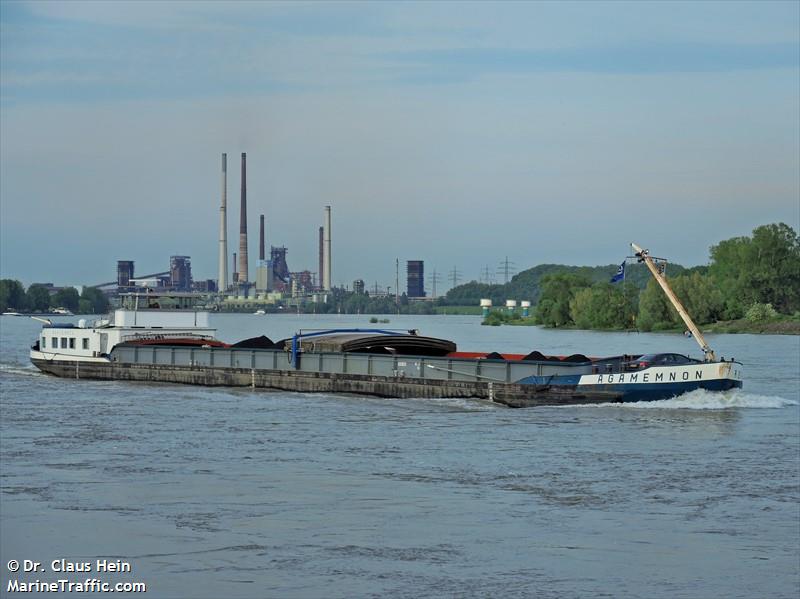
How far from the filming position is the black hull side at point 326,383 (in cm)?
4403

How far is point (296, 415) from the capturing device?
140 feet

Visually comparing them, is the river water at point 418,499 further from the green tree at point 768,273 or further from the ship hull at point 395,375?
the green tree at point 768,273

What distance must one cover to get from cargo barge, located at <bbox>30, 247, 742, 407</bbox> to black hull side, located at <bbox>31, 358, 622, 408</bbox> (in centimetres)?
5

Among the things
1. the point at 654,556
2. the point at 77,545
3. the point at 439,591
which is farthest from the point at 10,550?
the point at 654,556

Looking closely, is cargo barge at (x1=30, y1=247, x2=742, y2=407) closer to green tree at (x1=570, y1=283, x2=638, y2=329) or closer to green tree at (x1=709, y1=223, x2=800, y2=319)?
green tree at (x1=570, y1=283, x2=638, y2=329)

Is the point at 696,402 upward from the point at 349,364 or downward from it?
downward

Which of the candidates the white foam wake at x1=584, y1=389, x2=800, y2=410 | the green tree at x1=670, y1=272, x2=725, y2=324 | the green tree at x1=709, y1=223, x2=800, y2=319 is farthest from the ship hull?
the green tree at x1=709, y1=223, x2=800, y2=319

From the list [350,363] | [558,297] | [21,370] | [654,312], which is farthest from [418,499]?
[558,297]

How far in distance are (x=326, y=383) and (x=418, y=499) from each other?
27494 mm

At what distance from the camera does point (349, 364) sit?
170ft

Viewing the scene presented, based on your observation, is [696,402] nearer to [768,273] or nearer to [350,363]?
[350,363]

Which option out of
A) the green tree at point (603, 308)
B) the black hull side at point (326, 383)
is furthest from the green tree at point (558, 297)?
the black hull side at point (326, 383)

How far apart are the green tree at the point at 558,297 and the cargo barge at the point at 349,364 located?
381 ft

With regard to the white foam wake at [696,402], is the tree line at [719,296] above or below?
A: above
